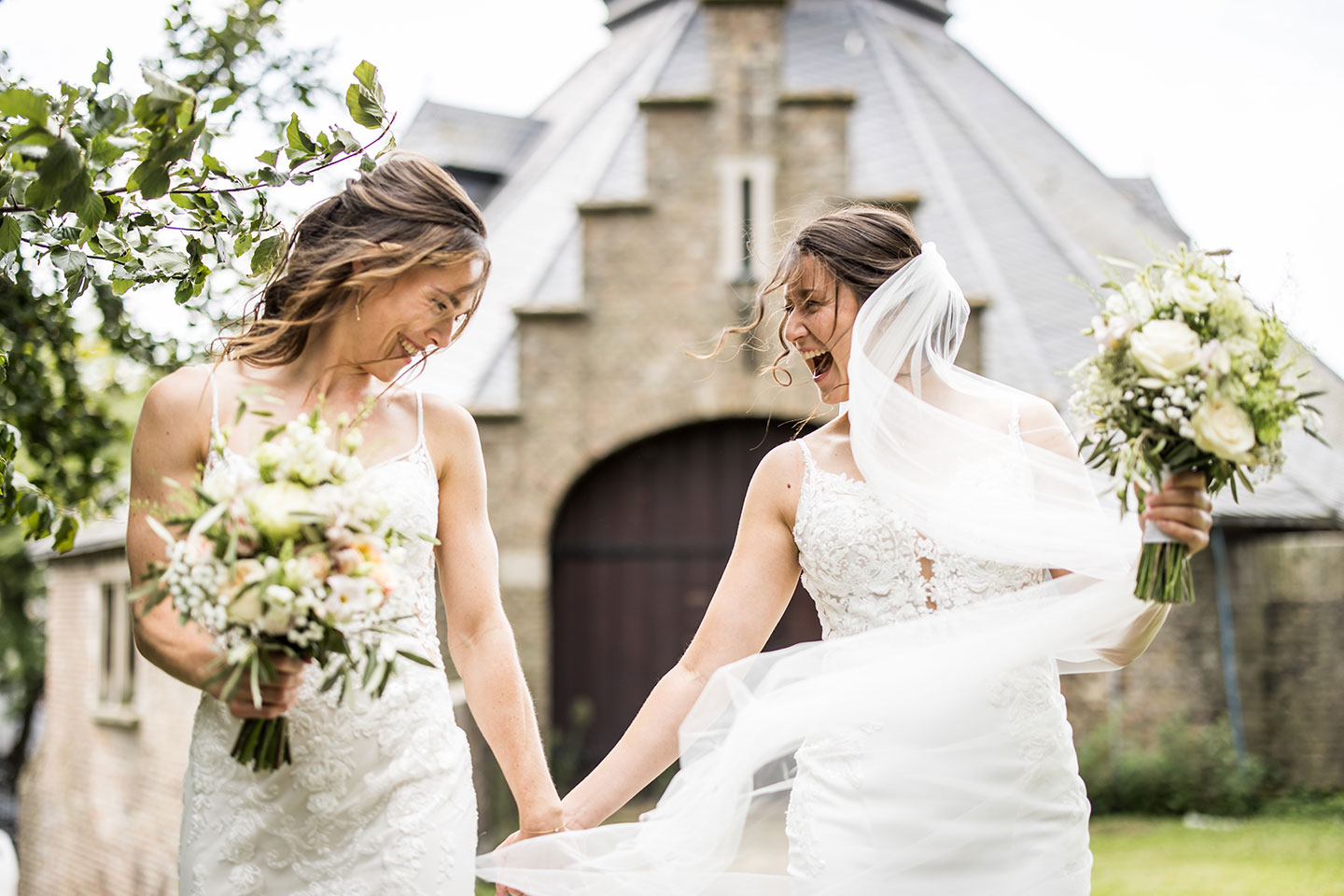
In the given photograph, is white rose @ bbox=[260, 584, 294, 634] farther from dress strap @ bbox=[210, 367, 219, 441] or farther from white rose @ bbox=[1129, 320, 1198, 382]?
white rose @ bbox=[1129, 320, 1198, 382]

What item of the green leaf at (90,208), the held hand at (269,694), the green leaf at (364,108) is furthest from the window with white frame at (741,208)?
the held hand at (269,694)

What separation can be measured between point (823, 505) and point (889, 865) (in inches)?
34.5

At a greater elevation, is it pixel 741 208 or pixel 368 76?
pixel 741 208

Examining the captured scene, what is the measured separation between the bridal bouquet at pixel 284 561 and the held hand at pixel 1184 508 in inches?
62.7

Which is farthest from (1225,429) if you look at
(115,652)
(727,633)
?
(115,652)

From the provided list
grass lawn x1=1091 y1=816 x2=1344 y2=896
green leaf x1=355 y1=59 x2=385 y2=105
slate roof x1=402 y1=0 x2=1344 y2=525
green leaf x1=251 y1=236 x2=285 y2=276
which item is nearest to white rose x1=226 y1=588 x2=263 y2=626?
green leaf x1=251 y1=236 x2=285 y2=276

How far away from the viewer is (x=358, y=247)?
296 centimetres

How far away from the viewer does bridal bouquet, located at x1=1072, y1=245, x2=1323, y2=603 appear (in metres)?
2.54

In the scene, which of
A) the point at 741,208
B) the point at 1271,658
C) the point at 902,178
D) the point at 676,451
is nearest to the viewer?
the point at 741,208

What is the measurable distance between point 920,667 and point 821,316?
948mm

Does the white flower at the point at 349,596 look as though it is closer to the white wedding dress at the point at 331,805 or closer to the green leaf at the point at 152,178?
the white wedding dress at the point at 331,805

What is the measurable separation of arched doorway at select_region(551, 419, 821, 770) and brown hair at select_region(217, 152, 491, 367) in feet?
30.0

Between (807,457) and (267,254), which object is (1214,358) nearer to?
(807,457)

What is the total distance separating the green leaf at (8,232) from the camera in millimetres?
2762
